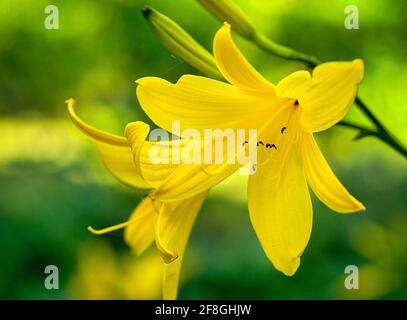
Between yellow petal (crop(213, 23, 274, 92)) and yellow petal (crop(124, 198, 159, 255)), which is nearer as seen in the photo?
yellow petal (crop(213, 23, 274, 92))

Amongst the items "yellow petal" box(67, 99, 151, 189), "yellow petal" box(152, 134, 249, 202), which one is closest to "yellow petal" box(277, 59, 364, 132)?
"yellow petal" box(152, 134, 249, 202)

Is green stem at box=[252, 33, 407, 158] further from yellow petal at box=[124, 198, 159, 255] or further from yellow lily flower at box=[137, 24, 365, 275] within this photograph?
yellow petal at box=[124, 198, 159, 255]

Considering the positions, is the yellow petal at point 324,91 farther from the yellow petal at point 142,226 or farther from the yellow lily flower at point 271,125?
the yellow petal at point 142,226

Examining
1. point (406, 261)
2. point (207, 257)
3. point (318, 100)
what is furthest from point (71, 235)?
point (318, 100)

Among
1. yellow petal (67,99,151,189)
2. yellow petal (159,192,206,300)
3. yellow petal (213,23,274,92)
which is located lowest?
yellow petal (159,192,206,300)

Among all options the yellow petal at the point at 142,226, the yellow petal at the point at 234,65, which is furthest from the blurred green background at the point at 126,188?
the yellow petal at the point at 234,65
